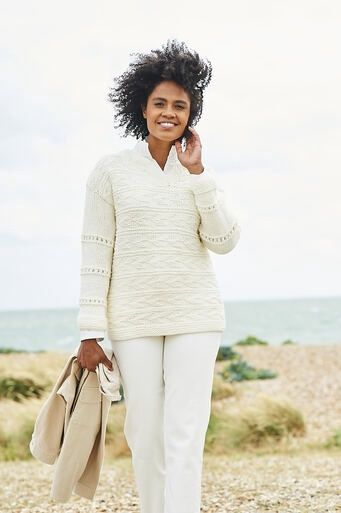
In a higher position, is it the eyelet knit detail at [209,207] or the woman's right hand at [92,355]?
the eyelet knit detail at [209,207]

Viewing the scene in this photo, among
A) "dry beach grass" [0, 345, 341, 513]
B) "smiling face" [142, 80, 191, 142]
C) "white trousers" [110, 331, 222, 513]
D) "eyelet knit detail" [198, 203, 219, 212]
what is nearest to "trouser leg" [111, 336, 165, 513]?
"white trousers" [110, 331, 222, 513]

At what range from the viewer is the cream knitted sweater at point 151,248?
3432mm

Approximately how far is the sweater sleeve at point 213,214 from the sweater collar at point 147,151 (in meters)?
0.15

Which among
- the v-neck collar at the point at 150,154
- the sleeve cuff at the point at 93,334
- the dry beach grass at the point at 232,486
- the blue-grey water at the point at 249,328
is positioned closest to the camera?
the sleeve cuff at the point at 93,334

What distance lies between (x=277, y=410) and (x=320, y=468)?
1377mm

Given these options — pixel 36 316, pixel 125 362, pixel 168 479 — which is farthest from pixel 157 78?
pixel 36 316

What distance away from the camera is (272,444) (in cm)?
796

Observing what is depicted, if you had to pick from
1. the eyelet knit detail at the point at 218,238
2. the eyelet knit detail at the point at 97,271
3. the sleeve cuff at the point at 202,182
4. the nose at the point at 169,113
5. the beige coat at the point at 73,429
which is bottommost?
the beige coat at the point at 73,429

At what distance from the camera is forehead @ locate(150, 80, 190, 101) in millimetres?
3500

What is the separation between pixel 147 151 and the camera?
362 centimetres

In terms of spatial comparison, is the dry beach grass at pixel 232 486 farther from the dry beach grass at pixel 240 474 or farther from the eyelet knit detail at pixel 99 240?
the eyelet knit detail at pixel 99 240

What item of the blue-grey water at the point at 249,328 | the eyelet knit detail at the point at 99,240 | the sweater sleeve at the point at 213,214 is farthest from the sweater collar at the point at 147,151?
the blue-grey water at the point at 249,328

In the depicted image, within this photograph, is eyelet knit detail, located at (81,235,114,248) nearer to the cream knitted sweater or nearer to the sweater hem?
the cream knitted sweater

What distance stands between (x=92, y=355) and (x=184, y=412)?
18.1 inches
